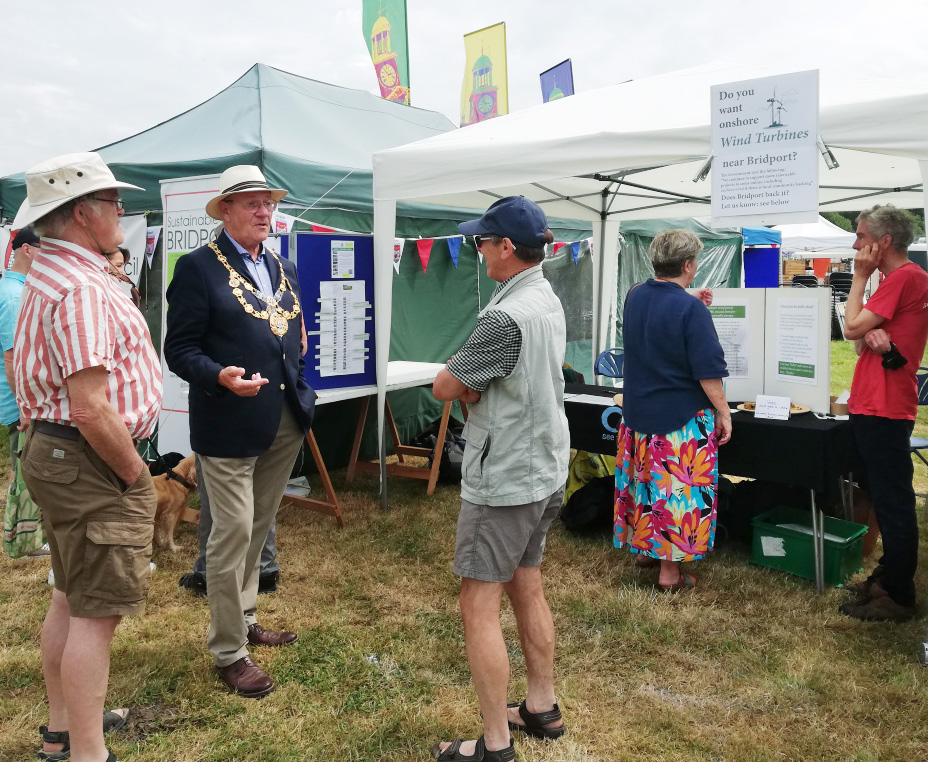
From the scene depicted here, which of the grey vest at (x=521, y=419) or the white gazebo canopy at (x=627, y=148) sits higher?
the white gazebo canopy at (x=627, y=148)

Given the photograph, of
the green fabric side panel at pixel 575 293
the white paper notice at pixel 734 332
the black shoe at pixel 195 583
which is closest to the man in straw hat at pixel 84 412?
the black shoe at pixel 195 583

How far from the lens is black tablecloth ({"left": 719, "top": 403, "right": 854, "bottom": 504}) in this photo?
329 cm

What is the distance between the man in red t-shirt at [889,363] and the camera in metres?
2.93

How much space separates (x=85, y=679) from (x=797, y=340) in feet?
10.7

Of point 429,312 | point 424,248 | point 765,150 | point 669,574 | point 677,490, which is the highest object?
point 765,150

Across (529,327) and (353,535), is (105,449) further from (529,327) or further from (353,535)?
(353,535)

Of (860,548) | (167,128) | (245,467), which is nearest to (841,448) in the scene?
(860,548)

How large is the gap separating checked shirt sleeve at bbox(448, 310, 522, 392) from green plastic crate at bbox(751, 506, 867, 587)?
237cm

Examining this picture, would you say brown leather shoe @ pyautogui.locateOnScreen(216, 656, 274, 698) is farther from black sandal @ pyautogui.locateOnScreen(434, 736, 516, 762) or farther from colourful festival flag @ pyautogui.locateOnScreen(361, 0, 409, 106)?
colourful festival flag @ pyautogui.locateOnScreen(361, 0, 409, 106)

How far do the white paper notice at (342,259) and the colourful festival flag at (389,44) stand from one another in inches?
389

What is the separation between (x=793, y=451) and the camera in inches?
133

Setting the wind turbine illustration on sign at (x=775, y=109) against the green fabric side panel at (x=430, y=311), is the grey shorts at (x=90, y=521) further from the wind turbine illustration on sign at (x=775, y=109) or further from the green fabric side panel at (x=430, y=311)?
the green fabric side panel at (x=430, y=311)

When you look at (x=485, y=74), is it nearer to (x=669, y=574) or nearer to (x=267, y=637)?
(x=669, y=574)

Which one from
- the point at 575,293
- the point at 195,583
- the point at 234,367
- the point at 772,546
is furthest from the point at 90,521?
the point at 575,293
